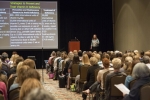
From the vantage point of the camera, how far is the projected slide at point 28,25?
15.8m

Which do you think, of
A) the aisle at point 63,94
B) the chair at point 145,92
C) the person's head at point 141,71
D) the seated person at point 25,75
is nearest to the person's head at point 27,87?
the seated person at point 25,75

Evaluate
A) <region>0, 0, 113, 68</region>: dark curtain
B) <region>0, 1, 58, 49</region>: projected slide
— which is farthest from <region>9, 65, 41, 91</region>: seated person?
<region>0, 0, 113, 68</region>: dark curtain

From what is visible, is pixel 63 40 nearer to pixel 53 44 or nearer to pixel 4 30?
pixel 53 44

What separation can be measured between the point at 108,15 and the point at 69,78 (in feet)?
32.7

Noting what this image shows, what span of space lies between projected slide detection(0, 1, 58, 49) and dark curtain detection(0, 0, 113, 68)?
4.53 ft

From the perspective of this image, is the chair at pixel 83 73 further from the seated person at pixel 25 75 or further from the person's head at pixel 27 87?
the person's head at pixel 27 87

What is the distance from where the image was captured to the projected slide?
51.7ft

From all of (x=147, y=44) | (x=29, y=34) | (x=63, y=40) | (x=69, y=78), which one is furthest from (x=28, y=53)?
(x=69, y=78)

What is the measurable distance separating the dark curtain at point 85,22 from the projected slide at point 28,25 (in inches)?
54.3

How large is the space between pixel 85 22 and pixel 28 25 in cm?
368

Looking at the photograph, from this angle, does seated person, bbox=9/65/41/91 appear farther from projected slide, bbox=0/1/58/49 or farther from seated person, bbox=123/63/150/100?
projected slide, bbox=0/1/58/49

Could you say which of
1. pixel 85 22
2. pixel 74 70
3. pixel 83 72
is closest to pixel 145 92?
pixel 83 72

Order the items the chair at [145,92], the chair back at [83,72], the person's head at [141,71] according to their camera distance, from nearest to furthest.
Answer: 1. the chair at [145,92]
2. the person's head at [141,71]
3. the chair back at [83,72]

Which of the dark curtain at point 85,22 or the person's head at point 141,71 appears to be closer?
the person's head at point 141,71
